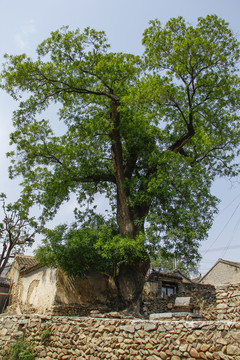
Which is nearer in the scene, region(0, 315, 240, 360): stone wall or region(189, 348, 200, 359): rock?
region(0, 315, 240, 360): stone wall

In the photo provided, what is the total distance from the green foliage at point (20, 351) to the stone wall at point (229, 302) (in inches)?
232

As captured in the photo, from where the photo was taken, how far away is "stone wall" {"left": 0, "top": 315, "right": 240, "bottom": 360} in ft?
16.6

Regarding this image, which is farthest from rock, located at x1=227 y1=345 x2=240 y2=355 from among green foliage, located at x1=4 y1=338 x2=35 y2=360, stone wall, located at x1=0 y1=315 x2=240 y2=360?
green foliage, located at x1=4 y1=338 x2=35 y2=360

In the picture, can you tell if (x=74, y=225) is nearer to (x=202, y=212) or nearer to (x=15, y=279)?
(x=202, y=212)

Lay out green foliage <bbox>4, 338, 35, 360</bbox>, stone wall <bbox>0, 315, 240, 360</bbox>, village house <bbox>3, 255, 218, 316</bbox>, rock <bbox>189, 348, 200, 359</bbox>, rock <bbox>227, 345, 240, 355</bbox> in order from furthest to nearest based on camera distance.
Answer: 1. village house <bbox>3, 255, 218, 316</bbox>
2. green foliage <bbox>4, 338, 35, 360</bbox>
3. rock <bbox>189, 348, 200, 359</bbox>
4. stone wall <bbox>0, 315, 240, 360</bbox>
5. rock <bbox>227, 345, 240, 355</bbox>

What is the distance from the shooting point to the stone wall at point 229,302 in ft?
24.0

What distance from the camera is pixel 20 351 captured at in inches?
336

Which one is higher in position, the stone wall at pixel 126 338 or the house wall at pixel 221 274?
the house wall at pixel 221 274

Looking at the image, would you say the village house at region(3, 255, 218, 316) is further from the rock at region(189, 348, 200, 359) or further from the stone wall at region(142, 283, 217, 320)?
the rock at region(189, 348, 200, 359)

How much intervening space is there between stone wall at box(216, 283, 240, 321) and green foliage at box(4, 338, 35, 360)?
19.3 ft

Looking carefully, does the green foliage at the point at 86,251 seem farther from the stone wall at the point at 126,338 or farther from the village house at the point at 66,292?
the stone wall at the point at 126,338

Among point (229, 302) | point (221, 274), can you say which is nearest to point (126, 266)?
point (229, 302)

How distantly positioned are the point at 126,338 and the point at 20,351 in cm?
418

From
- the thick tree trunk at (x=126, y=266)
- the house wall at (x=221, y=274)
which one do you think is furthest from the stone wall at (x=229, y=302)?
the house wall at (x=221, y=274)
